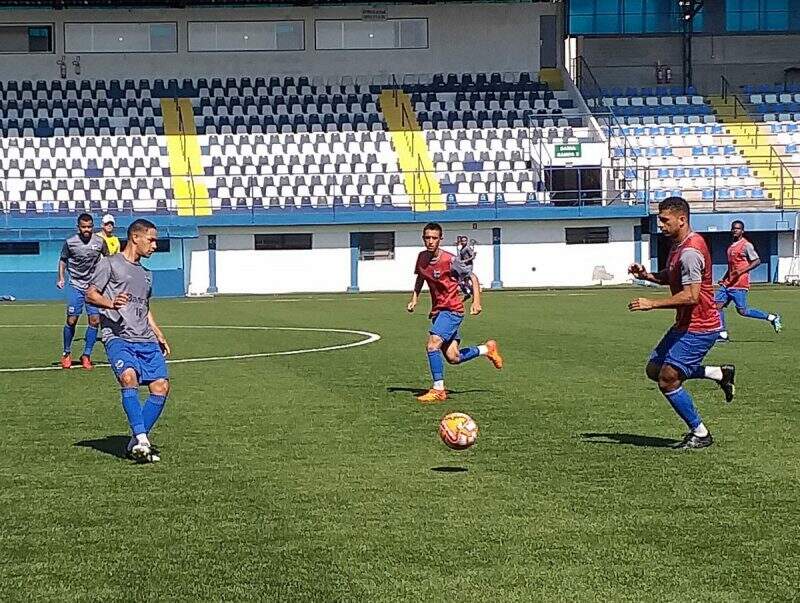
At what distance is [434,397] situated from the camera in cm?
1474

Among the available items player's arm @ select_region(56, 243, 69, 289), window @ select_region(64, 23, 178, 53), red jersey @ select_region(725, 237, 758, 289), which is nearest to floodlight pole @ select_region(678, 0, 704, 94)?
window @ select_region(64, 23, 178, 53)

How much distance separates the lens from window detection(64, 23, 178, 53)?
55812 mm

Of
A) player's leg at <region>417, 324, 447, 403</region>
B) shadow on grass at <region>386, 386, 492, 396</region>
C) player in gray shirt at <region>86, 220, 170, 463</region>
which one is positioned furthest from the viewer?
shadow on grass at <region>386, 386, 492, 396</region>

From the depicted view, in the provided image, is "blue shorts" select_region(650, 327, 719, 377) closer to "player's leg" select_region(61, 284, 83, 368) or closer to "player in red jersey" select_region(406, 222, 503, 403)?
"player in red jersey" select_region(406, 222, 503, 403)

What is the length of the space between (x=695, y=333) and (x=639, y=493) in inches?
89.5

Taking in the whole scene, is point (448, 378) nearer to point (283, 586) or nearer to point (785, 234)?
point (283, 586)

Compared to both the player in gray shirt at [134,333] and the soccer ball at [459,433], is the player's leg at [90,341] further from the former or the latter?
the soccer ball at [459,433]

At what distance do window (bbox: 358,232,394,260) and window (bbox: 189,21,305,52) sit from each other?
11199 millimetres

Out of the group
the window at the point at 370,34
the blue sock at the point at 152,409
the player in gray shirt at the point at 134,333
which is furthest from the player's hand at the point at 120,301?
the window at the point at 370,34

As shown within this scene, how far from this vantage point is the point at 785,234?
4941 centimetres

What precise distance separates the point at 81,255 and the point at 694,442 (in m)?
10.1

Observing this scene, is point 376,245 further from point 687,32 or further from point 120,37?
point 687,32

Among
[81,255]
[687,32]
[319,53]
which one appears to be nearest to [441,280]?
[81,255]

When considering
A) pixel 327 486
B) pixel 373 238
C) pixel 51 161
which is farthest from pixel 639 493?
pixel 51 161
